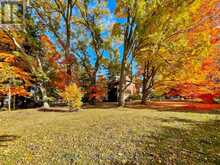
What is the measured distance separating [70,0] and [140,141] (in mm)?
13234

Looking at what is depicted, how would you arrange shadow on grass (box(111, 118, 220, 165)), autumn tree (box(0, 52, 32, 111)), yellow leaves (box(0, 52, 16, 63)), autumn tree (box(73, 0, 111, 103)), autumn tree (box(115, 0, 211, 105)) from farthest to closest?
1. autumn tree (box(73, 0, 111, 103))
2. yellow leaves (box(0, 52, 16, 63))
3. autumn tree (box(0, 52, 32, 111))
4. autumn tree (box(115, 0, 211, 105))
5. shadow on grass (box(111, 118, 220, 165))

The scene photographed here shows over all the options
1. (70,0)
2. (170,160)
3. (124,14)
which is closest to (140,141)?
(170,160)

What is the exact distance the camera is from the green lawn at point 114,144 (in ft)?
A: 14.9

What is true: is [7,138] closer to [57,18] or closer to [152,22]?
[152,22]

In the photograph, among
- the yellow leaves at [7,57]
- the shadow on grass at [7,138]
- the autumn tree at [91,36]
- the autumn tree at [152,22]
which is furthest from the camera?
the autumn tree at [91,36]

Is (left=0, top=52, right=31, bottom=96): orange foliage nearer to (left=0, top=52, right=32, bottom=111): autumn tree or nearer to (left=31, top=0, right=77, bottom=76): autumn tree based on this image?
(left=0, top=52, right=32, bottom=111): autumn tree

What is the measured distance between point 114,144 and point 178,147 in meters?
1.60

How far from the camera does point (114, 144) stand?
212 inches

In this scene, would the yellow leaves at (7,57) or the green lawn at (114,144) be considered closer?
the green lawn at (114,144)

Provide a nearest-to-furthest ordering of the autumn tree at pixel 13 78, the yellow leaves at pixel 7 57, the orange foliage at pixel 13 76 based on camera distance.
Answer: the autumn tree at pixel 13 78 → the orange foliage at pixel 13 76 → the yellow leaves at pixel 7 57

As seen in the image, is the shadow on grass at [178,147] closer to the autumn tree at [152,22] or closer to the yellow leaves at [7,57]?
the autumn tree at [152,22]

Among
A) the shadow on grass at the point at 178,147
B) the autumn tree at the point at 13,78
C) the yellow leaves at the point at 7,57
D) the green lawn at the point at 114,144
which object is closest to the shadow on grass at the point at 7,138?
the green lawn at the point at 114,144

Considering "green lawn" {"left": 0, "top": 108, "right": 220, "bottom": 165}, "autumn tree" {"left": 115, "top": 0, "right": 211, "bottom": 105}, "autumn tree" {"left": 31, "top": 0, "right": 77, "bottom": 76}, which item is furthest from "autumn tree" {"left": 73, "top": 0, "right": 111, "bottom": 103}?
"green lawn" {"left": 0, "top": 108, "right": 220, "bottom": 165}

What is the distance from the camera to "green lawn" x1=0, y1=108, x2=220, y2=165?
14.9 ft
